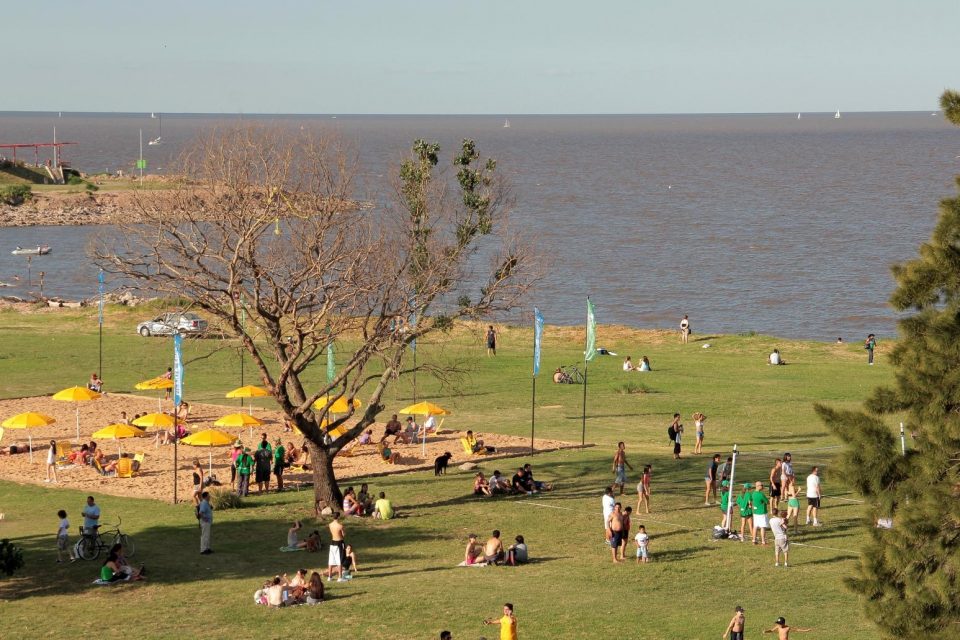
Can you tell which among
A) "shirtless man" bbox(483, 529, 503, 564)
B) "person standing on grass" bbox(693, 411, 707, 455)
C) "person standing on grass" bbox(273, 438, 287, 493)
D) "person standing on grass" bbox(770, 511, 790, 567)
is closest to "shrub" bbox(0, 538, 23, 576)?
"shirtless man" bbox(483, 529, 503, 564)

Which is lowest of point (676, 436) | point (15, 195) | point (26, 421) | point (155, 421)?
point (676, 436)

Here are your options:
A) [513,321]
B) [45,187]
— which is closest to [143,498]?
[513,321]

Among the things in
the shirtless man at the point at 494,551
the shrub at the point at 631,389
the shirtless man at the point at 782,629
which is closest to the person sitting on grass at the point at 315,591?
the shirtless man at the point at 494,551

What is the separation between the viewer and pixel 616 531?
27.3m

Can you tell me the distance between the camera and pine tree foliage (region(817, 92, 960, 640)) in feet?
62.3

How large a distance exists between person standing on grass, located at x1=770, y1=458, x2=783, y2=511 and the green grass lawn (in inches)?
49.3

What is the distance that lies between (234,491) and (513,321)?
4003cm

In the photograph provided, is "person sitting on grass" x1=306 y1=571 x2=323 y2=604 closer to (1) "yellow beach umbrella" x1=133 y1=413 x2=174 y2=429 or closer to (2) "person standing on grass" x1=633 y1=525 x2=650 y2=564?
(2) "person standing on grass" x1=633 y1=525 x2=650 y2=564

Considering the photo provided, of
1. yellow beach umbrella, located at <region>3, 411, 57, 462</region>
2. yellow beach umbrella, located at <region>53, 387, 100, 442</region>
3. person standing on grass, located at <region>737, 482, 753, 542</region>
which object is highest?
yellow beach umbrella, located at <region>53, 387, 100, 442</region>

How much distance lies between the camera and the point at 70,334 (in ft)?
206

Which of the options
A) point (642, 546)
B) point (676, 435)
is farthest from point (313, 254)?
point (676, 435)

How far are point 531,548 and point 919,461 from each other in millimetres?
11351

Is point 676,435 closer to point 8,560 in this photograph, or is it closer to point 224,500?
point 224,500

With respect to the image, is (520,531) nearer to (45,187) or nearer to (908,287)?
(908,287)
